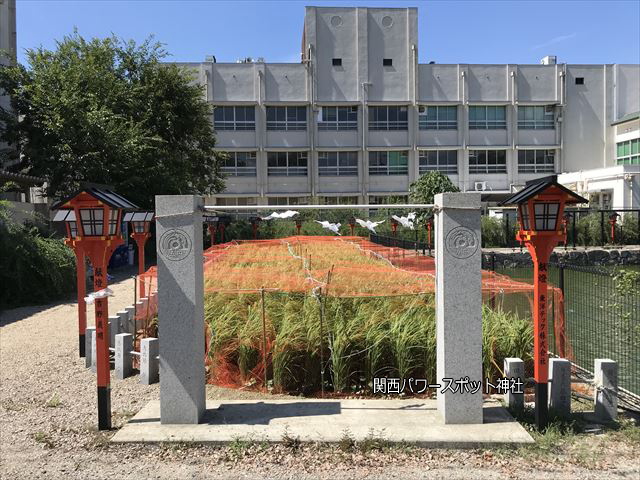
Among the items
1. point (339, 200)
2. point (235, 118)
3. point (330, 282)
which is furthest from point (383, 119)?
point (330, 282)

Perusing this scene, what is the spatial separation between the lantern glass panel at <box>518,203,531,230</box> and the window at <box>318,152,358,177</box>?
38.0 m

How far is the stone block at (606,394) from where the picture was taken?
5.27 meters

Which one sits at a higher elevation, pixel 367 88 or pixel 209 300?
pixel 367 88

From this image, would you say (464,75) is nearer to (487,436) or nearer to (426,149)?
(426,149)

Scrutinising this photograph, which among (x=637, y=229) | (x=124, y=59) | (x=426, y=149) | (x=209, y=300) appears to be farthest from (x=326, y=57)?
(x=209, y=300)

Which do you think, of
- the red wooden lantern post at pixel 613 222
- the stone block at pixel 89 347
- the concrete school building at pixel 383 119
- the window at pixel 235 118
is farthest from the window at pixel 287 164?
the stone block at pixel 89 347

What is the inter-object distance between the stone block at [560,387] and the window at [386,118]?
127 ft

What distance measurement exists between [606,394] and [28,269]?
13764 mm

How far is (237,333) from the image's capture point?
6.79 m

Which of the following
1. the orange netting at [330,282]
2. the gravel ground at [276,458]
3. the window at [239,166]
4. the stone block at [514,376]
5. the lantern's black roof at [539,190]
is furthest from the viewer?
the window at [239,166]

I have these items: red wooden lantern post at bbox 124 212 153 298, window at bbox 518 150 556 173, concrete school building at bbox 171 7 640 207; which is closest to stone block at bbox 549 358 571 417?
red wooden lantern post at bbox 124 212 153 298

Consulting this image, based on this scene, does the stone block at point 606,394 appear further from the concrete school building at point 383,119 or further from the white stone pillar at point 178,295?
the concrete school building at point 383,119

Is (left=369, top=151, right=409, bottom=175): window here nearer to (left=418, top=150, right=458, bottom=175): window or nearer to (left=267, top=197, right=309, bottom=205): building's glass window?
(left=418, top=150, right=458, bottom=175): window

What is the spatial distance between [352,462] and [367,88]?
132 ft
